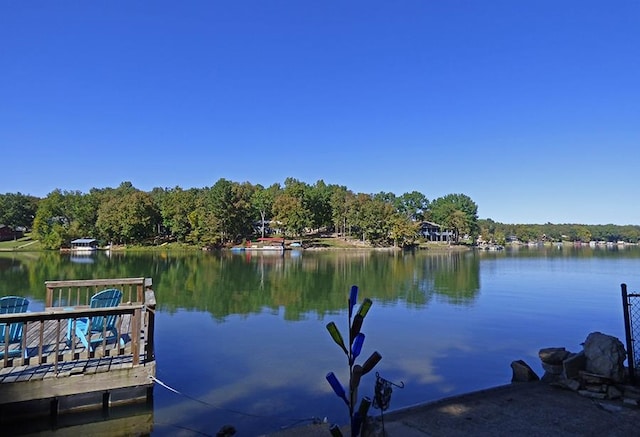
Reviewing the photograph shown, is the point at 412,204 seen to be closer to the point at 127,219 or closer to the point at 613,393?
the point at 127,219

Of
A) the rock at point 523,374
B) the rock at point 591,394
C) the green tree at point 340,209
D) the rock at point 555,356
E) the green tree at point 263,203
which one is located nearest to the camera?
the rock at point 591,394

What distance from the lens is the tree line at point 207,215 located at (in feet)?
235

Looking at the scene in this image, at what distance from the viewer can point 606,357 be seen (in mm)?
5844

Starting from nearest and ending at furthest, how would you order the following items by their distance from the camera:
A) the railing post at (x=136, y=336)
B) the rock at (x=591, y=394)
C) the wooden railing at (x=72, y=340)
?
the rock at (x=591, y=394) → the wooden railing at (x=72, y=340) → the railing post at (x=136, y=336)

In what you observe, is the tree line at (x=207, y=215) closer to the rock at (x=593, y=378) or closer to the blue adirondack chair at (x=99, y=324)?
the blue adirondack chair at (x=99, y=324)

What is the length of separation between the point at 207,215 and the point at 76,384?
70.5 metres

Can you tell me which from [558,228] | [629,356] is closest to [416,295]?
[629,356]

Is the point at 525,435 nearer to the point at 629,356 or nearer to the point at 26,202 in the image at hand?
the point at 629,356

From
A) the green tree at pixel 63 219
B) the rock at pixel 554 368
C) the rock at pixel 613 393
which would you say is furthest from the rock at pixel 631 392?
the green tree at pixel 63 219

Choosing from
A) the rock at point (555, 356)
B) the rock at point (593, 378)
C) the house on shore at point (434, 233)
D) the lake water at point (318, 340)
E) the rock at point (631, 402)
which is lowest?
the lake water at point (318, 340)

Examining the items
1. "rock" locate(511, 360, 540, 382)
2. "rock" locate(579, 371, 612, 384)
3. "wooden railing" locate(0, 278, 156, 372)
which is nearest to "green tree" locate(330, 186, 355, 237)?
"rock" locate(511, 360, 540, 382)

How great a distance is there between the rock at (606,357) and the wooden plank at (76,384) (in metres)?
6.52

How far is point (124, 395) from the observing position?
6.79 meters

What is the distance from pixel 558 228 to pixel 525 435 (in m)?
176
